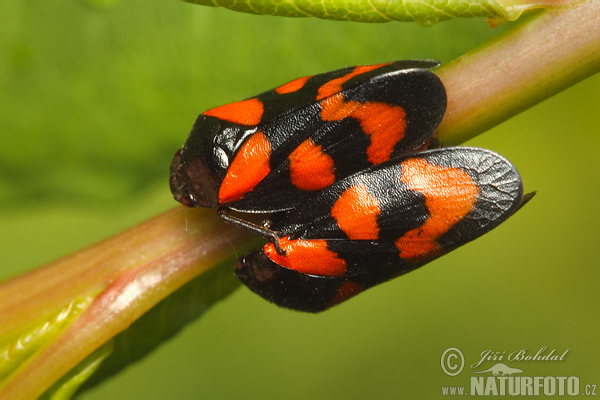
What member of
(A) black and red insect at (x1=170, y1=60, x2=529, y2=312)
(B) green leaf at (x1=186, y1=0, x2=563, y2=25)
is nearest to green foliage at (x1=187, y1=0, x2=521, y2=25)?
(B) green leaf at (x1=186, y1=0, x2=563, y2=25)

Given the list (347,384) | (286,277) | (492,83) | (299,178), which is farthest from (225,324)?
(492,83)

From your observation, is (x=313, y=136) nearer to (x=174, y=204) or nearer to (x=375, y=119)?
(x=375, y=119)

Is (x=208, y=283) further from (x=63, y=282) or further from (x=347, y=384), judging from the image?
(x=347, y=384)

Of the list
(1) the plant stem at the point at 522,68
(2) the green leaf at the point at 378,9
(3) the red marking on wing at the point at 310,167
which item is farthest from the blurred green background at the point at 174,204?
(2) the green leaf at the point at 378,9

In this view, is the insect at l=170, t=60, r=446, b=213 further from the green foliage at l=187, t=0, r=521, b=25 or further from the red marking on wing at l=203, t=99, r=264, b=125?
the green foliage at l=187, t=0, r=521, b=25

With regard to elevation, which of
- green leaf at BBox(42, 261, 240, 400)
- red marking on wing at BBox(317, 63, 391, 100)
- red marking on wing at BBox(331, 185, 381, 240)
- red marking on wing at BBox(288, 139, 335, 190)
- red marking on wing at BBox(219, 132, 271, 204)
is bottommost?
green leaf at BBox(42, 261, 240, 400)

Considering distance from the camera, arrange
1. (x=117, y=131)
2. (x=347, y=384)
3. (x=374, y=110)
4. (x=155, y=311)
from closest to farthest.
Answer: (x=155, y=311), (x=374, y=110), (x=117, y=131), (x=347, y=384)
